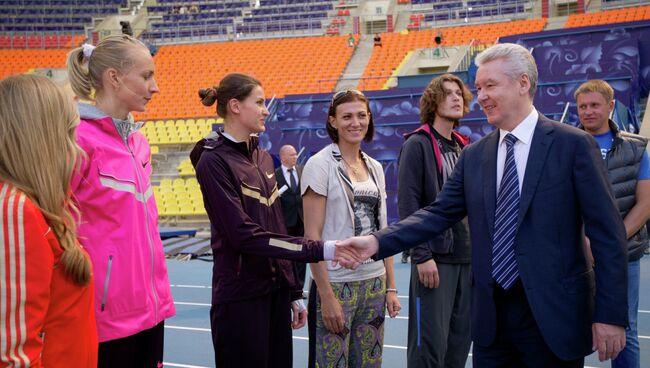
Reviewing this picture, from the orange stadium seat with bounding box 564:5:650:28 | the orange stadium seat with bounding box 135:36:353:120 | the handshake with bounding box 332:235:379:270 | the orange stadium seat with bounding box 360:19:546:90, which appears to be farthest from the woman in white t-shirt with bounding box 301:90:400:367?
the orange stadium seat with bounding box 360:19:546:90

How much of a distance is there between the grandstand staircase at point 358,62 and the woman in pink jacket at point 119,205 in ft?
68.0

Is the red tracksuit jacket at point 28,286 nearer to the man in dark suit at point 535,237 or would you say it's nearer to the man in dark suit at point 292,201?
the man in dark suit at point 535,237

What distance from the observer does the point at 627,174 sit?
3760 millimetres

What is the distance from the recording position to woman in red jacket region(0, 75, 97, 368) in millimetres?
1659

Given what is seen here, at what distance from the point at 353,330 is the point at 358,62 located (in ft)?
78.3

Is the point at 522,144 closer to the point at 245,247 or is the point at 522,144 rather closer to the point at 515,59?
the point at 515,59

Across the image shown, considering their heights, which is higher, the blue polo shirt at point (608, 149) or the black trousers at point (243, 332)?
the blue polo shirt at point (608, 149)

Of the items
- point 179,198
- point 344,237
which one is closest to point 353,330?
point 344,237

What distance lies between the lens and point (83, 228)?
2.34 meters

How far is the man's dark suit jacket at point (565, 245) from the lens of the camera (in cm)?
239

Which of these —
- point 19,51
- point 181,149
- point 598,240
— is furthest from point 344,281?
point 19,51

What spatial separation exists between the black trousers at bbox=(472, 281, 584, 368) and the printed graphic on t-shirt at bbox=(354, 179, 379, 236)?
0.97m

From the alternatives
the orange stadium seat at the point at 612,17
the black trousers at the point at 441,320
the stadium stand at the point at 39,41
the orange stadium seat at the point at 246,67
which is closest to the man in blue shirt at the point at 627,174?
the black trousers at the point at 441,320

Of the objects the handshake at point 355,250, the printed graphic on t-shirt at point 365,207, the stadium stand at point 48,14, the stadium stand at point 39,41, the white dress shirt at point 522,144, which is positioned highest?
the stadium stand at point 48,14
